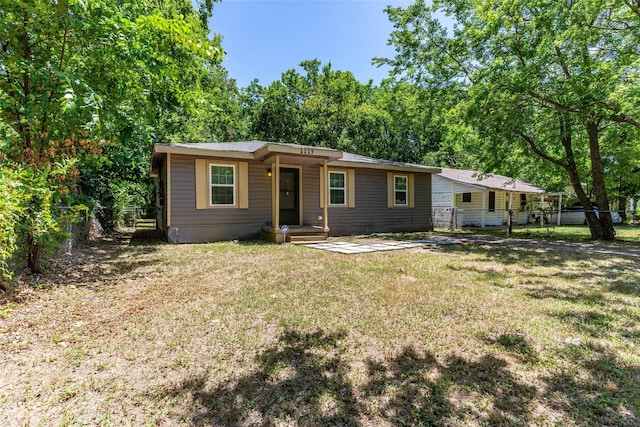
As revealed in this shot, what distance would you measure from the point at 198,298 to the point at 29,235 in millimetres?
2389

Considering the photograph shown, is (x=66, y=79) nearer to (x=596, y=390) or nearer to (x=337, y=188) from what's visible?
(x=596, y=390)

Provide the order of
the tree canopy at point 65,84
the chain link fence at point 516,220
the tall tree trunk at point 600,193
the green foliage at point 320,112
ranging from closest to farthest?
the tree canopy at point 65,84 < the tall tree trunk at point 600,193 < the chain link fence at point 516,220 < the green foliage at point 320,112

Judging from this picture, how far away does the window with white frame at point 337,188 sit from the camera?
10506mm

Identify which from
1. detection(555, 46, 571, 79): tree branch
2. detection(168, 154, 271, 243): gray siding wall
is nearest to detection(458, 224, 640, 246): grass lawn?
detection(555, 46, 571, 79): tree branch

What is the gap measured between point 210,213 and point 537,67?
9545 mm

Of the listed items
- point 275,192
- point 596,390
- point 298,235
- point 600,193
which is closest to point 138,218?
point 275,192

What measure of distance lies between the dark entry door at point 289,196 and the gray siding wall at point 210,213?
45 centimetres

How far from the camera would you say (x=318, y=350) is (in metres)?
2.57

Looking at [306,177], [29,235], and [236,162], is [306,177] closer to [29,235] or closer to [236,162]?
[236,162]

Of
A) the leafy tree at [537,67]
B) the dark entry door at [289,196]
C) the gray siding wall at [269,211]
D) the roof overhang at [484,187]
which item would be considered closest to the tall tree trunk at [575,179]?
the leafy tree at [537,67]

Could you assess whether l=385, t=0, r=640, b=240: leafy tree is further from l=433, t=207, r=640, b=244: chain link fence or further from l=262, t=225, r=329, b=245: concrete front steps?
l=262, t=225, r=329, b=245: concrete front steps

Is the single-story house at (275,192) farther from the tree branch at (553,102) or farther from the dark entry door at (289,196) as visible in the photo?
the tree branch at (553,102)

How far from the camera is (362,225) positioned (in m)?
11.1

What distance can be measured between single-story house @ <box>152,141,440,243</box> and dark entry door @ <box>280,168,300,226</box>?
32mm
